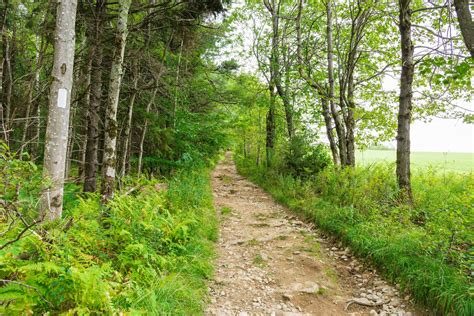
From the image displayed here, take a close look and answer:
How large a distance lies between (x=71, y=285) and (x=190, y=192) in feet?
17.1

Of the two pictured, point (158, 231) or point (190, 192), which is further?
point (190, 192)

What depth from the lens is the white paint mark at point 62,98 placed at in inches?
132

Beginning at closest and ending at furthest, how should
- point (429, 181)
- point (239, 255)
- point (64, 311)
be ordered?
point (64, 311), point (239, 255), point (429, 181)

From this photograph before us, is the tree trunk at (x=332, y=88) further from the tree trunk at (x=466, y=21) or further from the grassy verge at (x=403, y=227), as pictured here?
the tree trunk at (x=466, y=21)

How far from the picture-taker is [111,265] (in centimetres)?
347

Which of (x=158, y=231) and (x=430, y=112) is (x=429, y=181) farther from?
(x=158, y=231)

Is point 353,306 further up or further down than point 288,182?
further down

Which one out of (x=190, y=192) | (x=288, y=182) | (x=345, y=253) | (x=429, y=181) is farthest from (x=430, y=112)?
(x=190, y=192)

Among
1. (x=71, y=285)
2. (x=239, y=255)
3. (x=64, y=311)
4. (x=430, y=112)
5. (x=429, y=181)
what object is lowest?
(x=239, y=255)

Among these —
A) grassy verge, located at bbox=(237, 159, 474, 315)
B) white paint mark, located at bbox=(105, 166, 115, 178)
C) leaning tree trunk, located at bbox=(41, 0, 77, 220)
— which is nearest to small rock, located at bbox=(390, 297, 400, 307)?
grassy verge, located at bbox=(237, 159, 474, 315)

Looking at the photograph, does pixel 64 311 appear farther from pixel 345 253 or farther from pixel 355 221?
→ pixel 355 221

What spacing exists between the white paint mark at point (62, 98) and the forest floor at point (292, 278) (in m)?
3.35

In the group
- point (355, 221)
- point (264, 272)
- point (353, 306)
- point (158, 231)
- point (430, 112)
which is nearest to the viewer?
point (353, 306)

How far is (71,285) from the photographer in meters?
2.43
